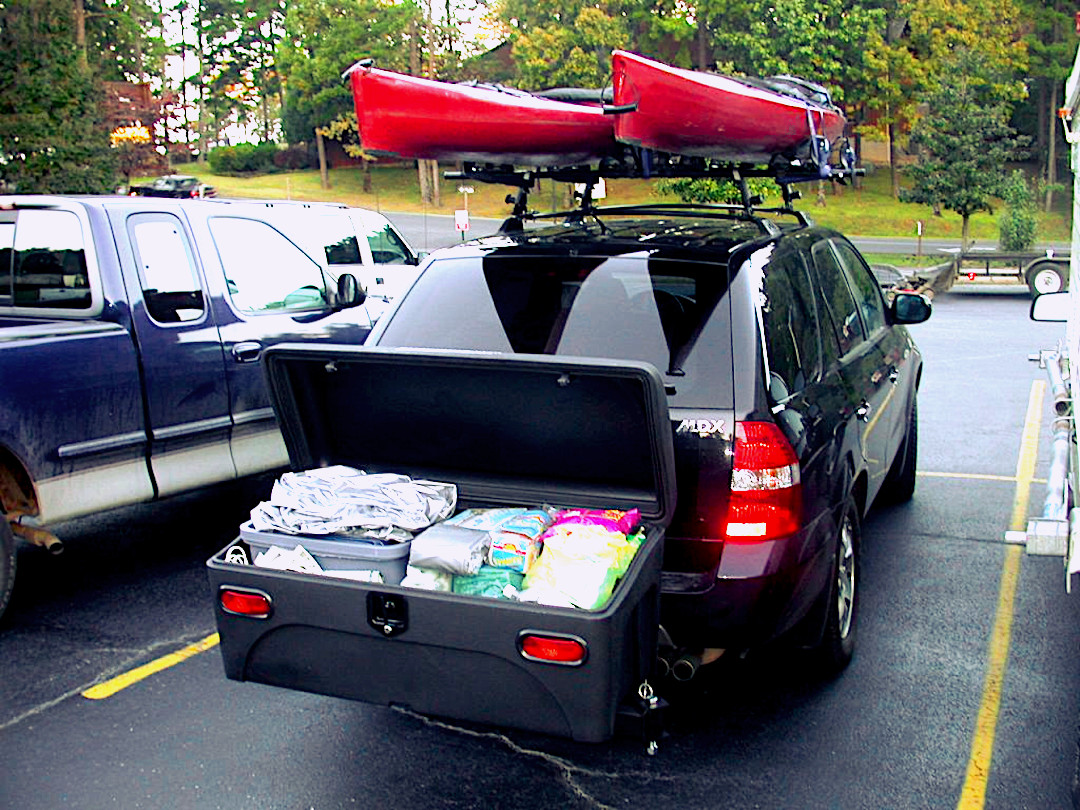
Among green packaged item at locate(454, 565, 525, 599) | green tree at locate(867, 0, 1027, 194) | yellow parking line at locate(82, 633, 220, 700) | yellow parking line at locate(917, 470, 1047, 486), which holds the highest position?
green tree at locate(867, 0, 1027, 194)

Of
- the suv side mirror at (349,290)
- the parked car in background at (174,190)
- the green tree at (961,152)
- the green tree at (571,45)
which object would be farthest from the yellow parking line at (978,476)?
the green tree at (571,45)

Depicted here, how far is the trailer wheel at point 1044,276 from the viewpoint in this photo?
20.1 m

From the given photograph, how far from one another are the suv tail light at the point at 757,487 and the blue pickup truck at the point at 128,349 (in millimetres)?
3077

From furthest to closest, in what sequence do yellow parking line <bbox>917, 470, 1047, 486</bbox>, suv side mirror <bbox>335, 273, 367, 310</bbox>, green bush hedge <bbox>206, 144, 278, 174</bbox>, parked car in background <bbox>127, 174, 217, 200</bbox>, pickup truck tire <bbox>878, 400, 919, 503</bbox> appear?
green bush hedge <bbox>206, 144, 278, 174</bbox> < parked car in background <bbox>127, 174, 217, 200</bbox> < yellow parking line <bbox>917, 470, 1047, 486</bbox> < pickup truck tire <bbox>878, 400, 919, 503</bbox> < suv side mirror <bbox>335, 273, 367, 310</bbox>

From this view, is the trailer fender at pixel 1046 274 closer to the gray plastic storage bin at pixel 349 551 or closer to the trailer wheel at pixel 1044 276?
the trailer wheel at pixel 1044 276

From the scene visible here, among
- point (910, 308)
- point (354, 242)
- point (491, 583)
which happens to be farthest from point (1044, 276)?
point (491, 583)

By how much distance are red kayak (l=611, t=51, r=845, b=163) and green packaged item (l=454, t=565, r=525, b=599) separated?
1.80 metres

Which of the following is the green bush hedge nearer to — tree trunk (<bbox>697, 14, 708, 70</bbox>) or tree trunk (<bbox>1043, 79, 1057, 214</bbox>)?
tree trunk (<bbox>697, 14, 708, 70</bbox>)

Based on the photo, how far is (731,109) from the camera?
4.46m

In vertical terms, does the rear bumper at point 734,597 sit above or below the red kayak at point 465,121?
below

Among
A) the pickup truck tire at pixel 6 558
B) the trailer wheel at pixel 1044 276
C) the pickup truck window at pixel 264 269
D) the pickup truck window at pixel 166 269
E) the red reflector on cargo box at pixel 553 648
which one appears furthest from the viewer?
the trailer wheel at pixel 1044 276

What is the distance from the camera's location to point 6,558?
4828mm

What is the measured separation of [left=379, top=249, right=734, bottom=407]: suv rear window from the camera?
3836mm

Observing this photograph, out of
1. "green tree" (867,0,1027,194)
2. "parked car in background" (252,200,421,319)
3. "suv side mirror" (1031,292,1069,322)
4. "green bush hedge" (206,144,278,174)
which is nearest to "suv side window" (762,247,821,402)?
→ "suv side mirror" (1031,292,1069,322)
